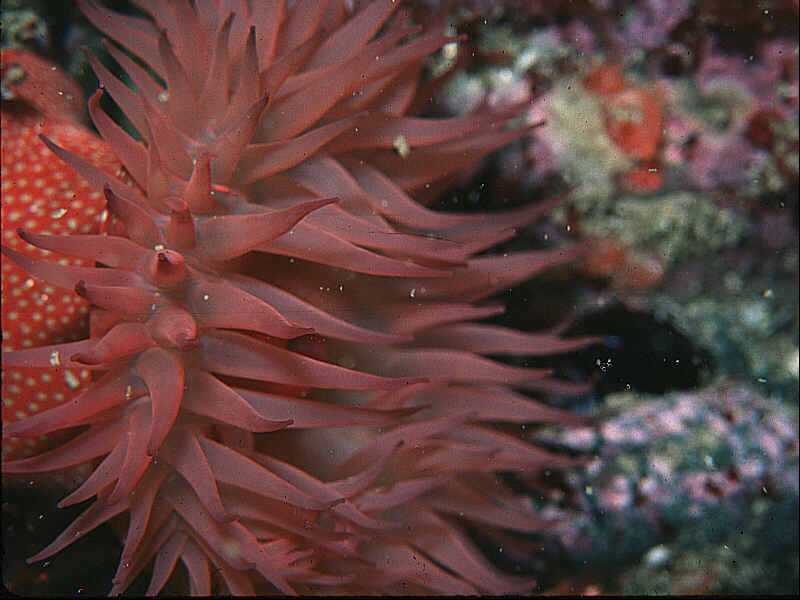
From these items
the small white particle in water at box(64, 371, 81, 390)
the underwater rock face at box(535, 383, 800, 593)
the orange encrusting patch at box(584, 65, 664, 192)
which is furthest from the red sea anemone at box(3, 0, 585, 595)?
the orange encrusting patch at box(584, 65, 664, 192)

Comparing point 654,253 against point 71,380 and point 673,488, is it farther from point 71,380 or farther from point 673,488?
point 71,380

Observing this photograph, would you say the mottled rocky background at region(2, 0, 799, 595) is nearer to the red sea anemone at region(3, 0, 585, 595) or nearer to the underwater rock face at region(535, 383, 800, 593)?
the underwater rock face at region(535, 383, 800, 593)

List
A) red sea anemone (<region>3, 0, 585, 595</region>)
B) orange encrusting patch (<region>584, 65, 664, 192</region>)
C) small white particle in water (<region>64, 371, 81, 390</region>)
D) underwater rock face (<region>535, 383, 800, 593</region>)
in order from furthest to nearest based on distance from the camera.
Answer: orange encrusting patch (<region>584, 65, 664, 192</region>)
underwater rock face (<region>535, 383, 800, 593</region>)
small white particle in water (<region>64, 371, 81, 390</region>)
red sea anemone (<region>3, 0, 585, 595</region>)

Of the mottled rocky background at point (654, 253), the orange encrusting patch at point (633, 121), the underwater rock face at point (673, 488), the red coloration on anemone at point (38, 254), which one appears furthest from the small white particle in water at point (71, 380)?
the orange encrusting patch at point (633, 121)

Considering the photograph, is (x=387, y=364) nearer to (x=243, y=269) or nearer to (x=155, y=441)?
(x=243, y=269)

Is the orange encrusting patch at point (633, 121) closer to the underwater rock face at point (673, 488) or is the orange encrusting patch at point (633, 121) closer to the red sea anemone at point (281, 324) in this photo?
the red sea anemone at point (281, 324)

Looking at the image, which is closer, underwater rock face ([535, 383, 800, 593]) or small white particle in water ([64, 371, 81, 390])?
small white particle in water ([64, 371, 81, 390])

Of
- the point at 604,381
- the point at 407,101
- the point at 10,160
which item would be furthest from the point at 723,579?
the point at 10,160
